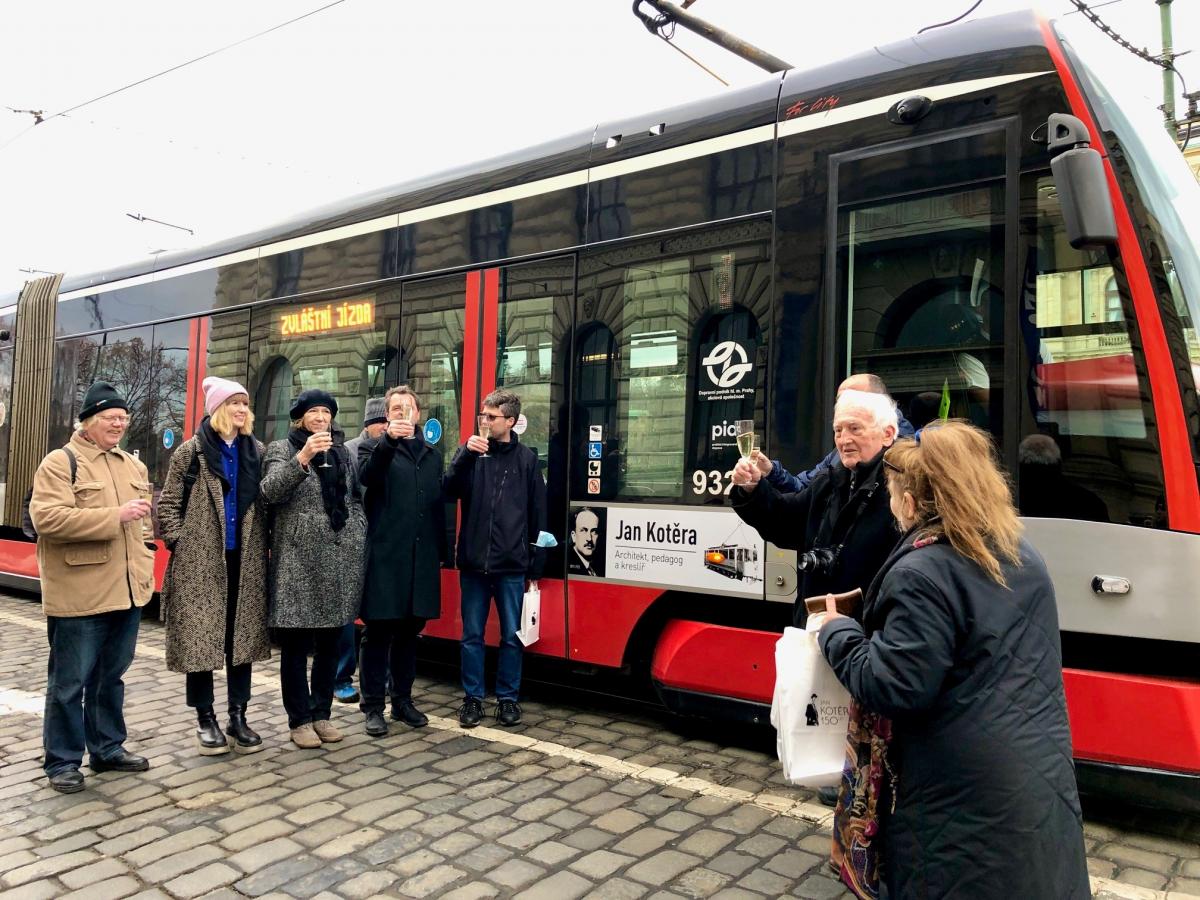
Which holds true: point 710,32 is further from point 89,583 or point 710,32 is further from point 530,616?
point 89,583

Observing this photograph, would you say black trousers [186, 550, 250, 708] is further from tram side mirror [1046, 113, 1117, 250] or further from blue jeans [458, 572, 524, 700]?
tram side mirror [1046, 113, 1117, 250]

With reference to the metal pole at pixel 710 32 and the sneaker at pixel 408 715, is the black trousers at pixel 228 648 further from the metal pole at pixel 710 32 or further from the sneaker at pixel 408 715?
the metal pole at pixel 710 32

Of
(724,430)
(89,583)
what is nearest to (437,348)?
(724,430)

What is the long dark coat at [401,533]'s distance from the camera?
4.70 m

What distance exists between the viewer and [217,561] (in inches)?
171

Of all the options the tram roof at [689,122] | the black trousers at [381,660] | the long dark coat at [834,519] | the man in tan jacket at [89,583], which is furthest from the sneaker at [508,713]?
the tram roof at [689,122]

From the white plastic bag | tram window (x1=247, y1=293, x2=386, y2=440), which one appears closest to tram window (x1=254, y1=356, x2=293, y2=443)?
tram window (x1=247, y1=293, x2=386, y2=440)

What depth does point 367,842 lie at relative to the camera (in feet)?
11.1

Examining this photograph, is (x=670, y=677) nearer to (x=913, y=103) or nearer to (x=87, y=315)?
(x=913, y=103)

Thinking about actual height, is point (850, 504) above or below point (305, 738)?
above

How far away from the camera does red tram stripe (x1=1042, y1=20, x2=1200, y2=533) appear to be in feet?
10.4

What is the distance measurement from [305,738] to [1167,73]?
12550 mm

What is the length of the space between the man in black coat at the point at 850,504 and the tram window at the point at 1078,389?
728 mm

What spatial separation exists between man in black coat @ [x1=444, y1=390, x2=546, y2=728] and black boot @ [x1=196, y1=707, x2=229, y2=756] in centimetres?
118
